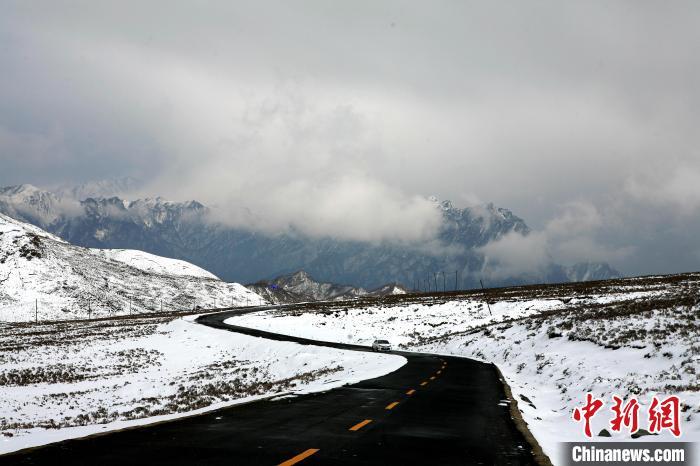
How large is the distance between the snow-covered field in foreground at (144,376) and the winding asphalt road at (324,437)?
1544mm

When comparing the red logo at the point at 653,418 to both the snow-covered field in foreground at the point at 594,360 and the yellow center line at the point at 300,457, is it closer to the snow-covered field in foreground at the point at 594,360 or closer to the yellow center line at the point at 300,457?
the snow-covered field in foreground at the point at 594,360

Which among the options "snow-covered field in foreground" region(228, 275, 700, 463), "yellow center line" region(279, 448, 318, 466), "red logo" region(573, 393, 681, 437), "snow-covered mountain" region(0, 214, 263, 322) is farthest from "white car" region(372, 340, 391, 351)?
"snow-covered mountain" region(0, 214, 263, 322)

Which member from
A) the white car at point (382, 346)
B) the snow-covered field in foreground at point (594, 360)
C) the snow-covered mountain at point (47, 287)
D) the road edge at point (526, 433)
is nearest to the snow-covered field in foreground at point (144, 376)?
the white car at point (382, 346)

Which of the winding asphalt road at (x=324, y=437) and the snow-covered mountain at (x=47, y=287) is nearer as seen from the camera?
the winding asphalt road at (x=324, y=437)

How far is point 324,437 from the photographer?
1112 centimetres

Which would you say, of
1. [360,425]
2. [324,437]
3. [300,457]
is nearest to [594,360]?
[360,425]

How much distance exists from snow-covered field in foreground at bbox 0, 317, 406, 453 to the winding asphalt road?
5.06 feet

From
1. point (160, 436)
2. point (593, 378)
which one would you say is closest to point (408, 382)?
point (593, 378)

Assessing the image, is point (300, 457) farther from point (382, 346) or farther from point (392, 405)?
point (382, 346)

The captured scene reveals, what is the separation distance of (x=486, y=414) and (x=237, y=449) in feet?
26.8

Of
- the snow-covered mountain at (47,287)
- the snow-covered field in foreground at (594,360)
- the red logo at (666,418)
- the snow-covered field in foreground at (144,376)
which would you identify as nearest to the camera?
the red logo at (666,418)

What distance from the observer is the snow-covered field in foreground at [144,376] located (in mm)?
19047

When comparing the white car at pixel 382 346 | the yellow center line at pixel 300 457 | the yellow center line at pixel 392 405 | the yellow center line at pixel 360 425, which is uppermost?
the yellow center line at pixel 300 457

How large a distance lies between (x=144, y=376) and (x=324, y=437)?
3015 cm
